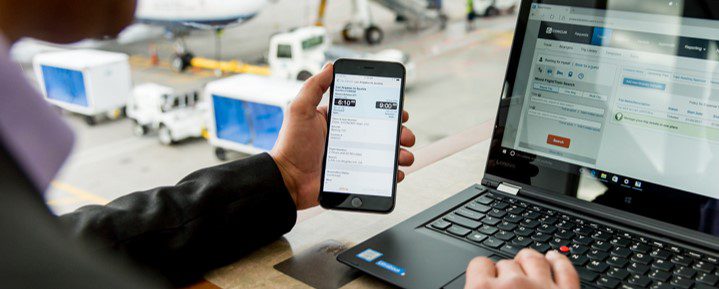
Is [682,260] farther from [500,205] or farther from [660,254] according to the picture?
[500,205]

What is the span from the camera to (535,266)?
43cm

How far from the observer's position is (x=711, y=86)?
1.80 feet

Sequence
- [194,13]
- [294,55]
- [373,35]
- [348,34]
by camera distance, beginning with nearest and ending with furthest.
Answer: [294,55] → [194,13] → [373,35] → [348,34]

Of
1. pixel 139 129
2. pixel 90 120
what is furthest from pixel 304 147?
pixel 90 120

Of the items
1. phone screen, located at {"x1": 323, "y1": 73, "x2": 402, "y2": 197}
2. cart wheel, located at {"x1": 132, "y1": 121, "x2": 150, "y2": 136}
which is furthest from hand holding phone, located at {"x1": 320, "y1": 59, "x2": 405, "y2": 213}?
cart wheel, located at {"x1": 132, "y1": 121, "x2": 150, "y2": 136}

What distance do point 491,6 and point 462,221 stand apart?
8531mm

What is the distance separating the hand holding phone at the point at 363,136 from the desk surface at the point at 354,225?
0.14 ft

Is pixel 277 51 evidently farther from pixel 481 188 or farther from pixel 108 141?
pixel 481 188

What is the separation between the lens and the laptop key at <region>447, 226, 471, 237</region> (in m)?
0.58

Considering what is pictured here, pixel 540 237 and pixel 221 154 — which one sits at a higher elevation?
pixel 540 237

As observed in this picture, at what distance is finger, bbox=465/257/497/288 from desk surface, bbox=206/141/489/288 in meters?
0.11

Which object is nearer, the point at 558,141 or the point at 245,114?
the point at 558,141

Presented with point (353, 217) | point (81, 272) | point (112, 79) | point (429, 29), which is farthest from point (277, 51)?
point (81, 272)

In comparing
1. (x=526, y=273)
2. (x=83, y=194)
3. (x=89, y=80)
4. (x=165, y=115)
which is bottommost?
(x=83, y=194)
